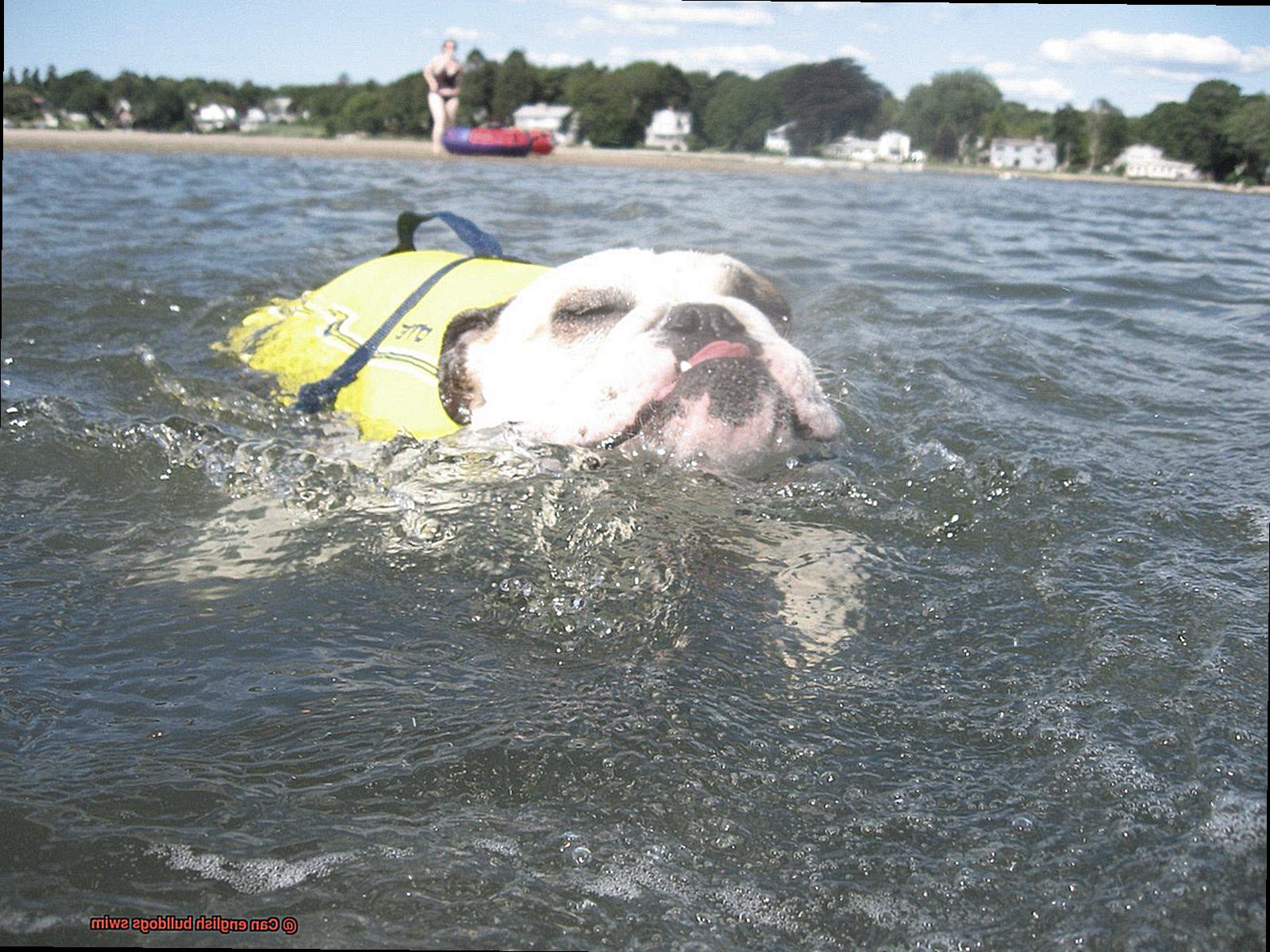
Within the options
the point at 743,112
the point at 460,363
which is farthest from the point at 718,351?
the point at 743,112

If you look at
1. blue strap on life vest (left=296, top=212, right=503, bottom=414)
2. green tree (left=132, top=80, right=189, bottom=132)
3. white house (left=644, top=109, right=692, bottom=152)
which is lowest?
blue strap on life vest (left=296, top=212, right=503, bottom=414)

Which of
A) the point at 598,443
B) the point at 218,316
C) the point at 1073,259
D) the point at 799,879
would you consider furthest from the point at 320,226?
the point at 799,879

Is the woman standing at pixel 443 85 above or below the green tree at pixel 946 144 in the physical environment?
above

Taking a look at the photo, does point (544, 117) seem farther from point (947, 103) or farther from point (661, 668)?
point (661, 668)

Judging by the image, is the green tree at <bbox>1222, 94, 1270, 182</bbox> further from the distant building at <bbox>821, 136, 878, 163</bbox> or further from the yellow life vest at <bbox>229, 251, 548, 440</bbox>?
the distant building at <bbox>821, 136, 878, 163</bbox>

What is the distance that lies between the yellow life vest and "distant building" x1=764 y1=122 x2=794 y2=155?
21.1 ft

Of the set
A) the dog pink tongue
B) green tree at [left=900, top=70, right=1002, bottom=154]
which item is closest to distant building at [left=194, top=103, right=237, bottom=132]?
green tree at [left=900, top=70, right=1002, bottom=154]

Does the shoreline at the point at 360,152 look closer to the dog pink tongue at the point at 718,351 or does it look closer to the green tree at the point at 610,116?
the green tree at the point at 610,116

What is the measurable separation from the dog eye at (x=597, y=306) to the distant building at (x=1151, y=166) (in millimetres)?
3911

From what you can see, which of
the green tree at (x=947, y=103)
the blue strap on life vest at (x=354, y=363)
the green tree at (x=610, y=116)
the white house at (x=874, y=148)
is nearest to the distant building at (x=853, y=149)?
the white house at (x=874, y=148)

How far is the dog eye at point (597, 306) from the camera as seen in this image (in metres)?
3.38

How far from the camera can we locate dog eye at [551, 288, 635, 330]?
338 cm

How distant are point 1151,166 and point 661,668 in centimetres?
597

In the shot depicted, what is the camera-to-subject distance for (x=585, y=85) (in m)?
42.5
